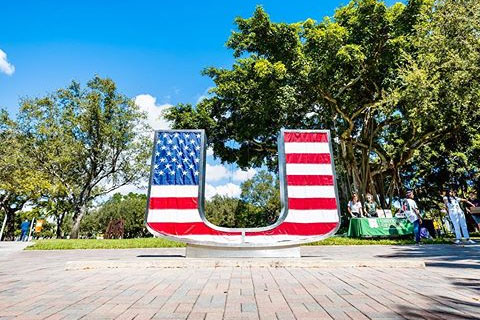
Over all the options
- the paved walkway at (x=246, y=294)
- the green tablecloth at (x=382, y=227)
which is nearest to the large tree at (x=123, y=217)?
the green tablecloth at (x=382, y=227)

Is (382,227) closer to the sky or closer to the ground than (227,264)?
closer to the sky

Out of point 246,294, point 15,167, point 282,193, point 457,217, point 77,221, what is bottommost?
point 246,294

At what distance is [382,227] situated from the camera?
13367mm

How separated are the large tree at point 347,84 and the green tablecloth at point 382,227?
18.5 ft

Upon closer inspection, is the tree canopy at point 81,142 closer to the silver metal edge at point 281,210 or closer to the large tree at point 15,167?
the large tree at point 15,167

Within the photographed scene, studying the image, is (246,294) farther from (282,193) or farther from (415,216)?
(415,216)

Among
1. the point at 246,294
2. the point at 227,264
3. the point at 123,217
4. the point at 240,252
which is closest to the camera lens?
the point at 246,294

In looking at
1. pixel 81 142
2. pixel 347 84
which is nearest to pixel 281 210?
pixel 347 84

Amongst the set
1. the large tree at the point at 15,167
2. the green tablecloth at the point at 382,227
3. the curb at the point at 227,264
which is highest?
the large tree at the point at 15,167

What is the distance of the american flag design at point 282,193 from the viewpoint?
6.41 m

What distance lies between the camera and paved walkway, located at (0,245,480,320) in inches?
103

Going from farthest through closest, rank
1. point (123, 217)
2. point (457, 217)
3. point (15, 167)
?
1. point (123, 217)
2. point (15, 167)
3. point (457, 217)

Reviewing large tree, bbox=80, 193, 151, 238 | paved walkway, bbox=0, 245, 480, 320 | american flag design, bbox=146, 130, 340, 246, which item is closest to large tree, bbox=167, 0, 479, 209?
american flag design, bbox=146, 130, 340, 246

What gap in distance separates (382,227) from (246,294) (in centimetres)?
1190
